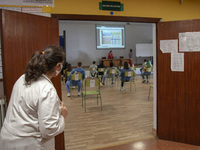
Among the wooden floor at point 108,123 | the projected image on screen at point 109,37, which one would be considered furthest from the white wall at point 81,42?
the wooden floor at point 108,123

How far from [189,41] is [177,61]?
0.33 metres

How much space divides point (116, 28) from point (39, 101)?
43.8 feet

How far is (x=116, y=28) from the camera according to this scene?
45.5 feet

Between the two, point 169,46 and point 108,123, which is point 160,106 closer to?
point 169,46

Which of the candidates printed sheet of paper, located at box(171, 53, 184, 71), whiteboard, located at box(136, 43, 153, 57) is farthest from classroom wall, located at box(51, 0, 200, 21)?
whiteboard, located at box(136, 43, 153, 57)

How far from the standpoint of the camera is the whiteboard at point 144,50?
14.6 m

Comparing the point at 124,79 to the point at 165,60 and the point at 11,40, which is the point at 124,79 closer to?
the point at 165,60

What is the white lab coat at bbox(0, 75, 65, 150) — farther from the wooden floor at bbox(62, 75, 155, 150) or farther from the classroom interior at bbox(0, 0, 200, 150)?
the wooden floor at bbox(62, 75, 155, 150)

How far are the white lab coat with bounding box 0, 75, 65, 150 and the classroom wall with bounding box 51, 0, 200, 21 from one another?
1.60m

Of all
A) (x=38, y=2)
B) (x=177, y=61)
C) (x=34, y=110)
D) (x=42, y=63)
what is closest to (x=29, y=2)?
(x=38, y=2)

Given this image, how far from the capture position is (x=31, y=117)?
46.8 inches

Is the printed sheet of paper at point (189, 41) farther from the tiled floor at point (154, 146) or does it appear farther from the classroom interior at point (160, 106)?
the tiled floor at point (154, 146)

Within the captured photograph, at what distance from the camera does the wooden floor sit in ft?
9.75

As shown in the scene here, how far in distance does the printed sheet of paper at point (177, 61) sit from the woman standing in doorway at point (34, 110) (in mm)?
2081
